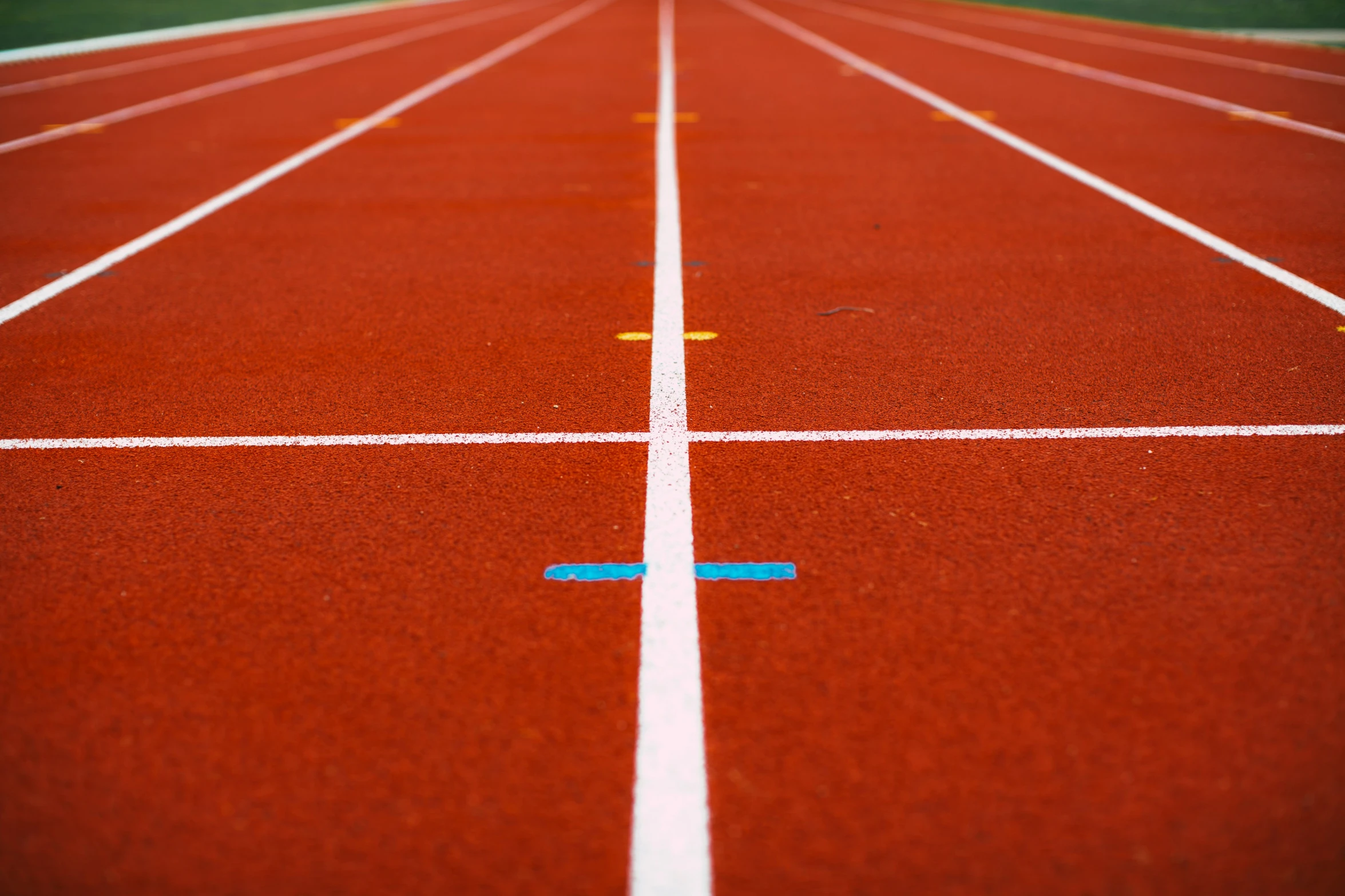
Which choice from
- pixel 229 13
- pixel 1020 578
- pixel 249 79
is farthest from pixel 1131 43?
pixel 229 13

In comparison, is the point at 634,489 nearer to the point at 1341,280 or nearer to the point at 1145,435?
the point at 1145,435

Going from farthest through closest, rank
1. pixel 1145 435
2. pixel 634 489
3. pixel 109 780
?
pixel 1145 435, pixel 634 489, pixel 109 780

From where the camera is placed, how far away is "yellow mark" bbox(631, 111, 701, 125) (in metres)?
10.1

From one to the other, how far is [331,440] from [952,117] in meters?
8.40

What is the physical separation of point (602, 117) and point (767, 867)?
9463 mm

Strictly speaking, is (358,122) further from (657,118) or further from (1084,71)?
(1084,71)

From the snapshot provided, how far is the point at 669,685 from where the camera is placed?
97.8 inches

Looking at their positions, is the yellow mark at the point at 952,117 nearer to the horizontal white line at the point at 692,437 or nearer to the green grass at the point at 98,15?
the horizontal white line at the point at 692,437

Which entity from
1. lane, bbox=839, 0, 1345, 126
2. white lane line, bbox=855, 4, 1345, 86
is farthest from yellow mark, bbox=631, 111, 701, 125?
white lane line, bbox=855, 4, 1345, 86

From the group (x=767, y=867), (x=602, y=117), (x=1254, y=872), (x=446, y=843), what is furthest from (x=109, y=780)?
(x=602, y=117)

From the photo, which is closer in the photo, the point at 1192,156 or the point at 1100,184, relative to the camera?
the point at 1100,184

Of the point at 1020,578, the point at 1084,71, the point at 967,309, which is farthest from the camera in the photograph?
the point at 1084,71

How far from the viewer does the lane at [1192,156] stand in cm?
613

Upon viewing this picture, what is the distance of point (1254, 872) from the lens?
6.46 ft
